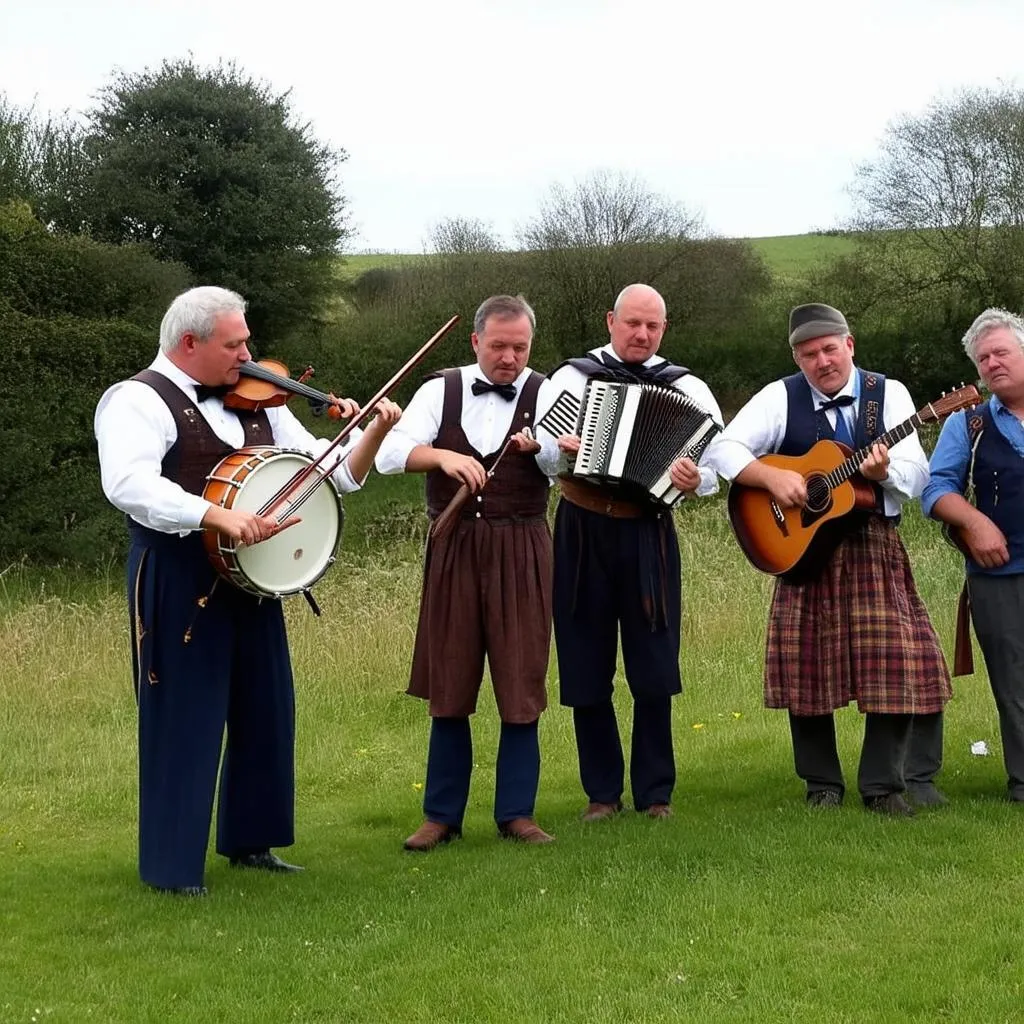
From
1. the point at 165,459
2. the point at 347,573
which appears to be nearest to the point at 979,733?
the point at 165,459

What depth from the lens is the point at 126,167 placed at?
30.0m

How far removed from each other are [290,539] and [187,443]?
521mm

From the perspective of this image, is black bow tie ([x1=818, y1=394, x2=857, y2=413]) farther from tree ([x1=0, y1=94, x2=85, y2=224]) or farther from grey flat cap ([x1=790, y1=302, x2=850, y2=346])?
tree ([x1=0, y1=94, x2=85, y2=224])

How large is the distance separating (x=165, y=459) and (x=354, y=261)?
125 feet

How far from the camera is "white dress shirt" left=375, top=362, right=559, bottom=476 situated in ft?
19.1

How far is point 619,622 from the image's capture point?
628 centimetres

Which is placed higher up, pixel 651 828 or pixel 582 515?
pixel 582 515

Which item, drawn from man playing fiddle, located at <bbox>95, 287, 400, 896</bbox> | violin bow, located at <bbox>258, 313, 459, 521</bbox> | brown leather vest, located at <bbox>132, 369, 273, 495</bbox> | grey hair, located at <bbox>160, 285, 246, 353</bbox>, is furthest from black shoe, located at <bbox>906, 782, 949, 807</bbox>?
grey hair, located at <bbox>160, 285, 246, 353</bbox>

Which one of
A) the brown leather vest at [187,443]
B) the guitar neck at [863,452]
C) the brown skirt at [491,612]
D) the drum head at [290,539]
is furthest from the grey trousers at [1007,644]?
the brown leather vest at [187,443]

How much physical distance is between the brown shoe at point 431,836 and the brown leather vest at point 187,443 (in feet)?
5.83

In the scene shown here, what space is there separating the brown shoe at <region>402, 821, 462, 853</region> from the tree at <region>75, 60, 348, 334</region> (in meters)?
24.9

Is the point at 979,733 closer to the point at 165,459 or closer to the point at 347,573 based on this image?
the point at 165,459

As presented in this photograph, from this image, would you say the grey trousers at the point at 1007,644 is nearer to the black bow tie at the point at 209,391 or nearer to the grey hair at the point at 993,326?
the grey hair at the point at 993,326

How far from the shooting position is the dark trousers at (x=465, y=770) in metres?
6.04
